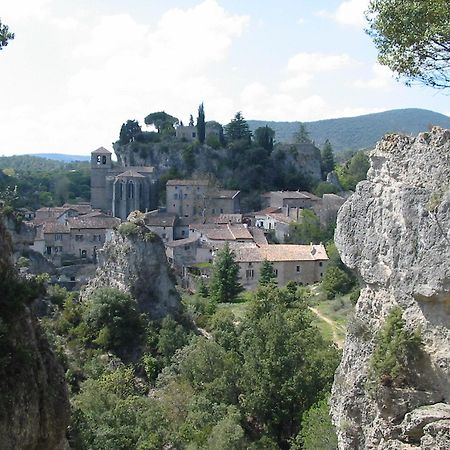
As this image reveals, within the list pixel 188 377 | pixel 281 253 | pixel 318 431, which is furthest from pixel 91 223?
pixel 318 431

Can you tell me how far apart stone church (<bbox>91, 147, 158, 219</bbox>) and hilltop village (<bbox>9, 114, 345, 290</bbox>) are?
14 cm

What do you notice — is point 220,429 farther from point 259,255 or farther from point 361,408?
point 259,255

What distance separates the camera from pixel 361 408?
45.5ft

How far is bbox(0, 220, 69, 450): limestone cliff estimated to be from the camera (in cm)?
1077

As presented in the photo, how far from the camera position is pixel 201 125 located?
9788 centimetres

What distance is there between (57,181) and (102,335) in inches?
3410

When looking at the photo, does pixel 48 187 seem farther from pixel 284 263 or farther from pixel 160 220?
pixel 284 263

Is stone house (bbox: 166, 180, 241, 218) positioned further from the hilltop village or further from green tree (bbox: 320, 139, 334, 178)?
green tree (bbox: 320, 139, 334, 178)

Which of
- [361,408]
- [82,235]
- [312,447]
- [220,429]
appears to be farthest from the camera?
[82,235]

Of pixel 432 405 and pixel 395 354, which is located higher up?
pixel 395 354

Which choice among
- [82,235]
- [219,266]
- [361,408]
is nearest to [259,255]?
[219,266]

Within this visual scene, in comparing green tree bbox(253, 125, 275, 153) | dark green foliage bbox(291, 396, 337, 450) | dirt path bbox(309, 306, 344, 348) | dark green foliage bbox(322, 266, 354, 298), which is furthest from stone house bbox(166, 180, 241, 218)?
dark green foliage bbox(291, 396, 337, 450)

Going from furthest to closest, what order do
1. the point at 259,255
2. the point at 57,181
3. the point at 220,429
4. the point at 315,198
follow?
the point at 57,181 < the point at 315,198 < the point at 259,255 < the point at 220,429

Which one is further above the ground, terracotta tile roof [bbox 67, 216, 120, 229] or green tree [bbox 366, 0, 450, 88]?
green tree [bbox 366, 0, 450, 88]
